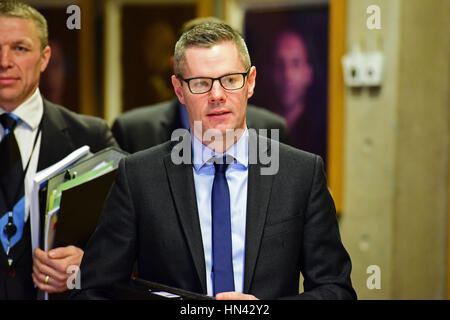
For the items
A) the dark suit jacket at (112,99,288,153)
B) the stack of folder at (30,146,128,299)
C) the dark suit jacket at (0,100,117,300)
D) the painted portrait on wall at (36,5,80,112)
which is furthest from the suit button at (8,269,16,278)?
the painted portrait on wall at (36,5,80,112)

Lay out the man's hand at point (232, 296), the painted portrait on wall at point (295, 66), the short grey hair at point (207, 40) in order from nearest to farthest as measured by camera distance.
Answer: the man's hand at point (232, 296), the short grey hair at point (207, 40), the painted portrait on wall at point (295, 66)

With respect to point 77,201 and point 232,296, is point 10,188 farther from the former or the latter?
point 232,296

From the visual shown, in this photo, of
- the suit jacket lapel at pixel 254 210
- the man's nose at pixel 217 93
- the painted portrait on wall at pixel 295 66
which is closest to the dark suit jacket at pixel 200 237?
the suit jacket lapel at pixel 254 210

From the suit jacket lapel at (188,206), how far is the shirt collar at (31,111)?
→ 68 cm

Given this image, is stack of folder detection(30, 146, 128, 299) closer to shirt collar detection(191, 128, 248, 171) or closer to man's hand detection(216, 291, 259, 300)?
shirt collar detection(191, 128, 248, 171)

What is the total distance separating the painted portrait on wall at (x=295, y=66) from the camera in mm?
4113

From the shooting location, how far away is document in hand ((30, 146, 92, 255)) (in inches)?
80.3

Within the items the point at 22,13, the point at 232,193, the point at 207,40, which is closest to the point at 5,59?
the point at 22,13

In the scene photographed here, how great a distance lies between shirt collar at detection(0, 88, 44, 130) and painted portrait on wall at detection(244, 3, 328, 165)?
2.16 meters

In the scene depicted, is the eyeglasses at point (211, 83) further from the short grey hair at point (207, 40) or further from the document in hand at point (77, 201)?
the document in hand at point (77, 201)

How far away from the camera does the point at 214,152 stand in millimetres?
1754

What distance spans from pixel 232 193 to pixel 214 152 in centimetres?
12

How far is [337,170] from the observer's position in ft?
13.0
